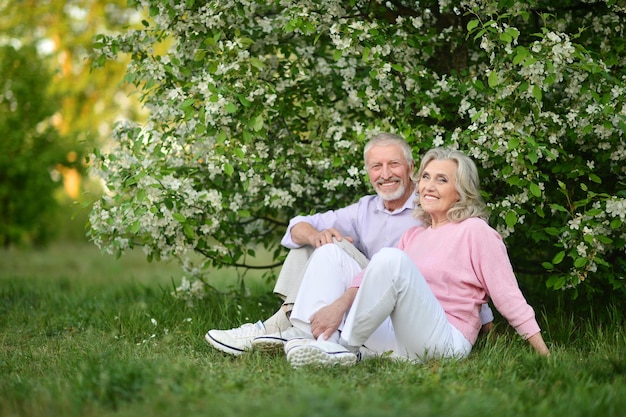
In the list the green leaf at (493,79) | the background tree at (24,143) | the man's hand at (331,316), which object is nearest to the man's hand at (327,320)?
the man's hand at (331,316)

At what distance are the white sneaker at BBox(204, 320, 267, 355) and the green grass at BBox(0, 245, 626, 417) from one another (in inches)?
2.2

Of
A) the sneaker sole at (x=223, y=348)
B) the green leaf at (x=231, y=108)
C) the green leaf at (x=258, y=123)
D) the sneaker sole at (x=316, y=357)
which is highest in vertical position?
the green leaf at (x=231, y=108)

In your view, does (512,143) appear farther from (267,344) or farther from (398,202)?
(267,344)

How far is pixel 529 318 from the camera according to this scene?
11.7 ft

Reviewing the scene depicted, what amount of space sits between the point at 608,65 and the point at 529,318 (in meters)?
1.53

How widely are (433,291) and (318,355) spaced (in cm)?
70

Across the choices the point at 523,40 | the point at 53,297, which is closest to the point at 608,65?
the point at 523,40

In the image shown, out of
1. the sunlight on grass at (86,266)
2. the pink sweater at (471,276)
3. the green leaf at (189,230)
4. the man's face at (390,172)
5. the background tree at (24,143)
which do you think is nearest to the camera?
the pink sweater at (471,276)

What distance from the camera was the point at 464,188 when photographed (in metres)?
→ 3.79

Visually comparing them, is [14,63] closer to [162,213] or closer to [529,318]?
[162,213]

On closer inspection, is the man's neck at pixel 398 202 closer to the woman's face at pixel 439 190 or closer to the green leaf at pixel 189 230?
the woman's face at pixel 439 190

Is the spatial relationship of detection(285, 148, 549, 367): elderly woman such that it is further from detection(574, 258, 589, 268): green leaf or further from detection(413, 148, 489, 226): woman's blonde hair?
detection(574, 258, 589, 268): green leaf

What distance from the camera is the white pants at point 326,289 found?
3711mm

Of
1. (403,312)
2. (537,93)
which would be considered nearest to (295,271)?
(403,312)
